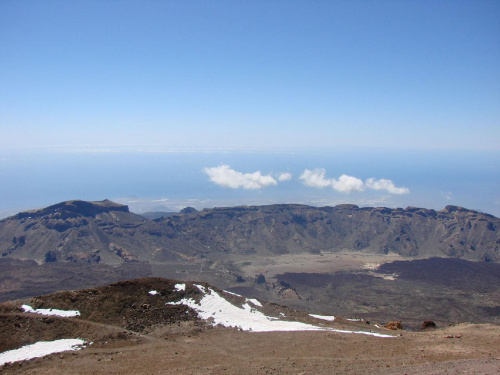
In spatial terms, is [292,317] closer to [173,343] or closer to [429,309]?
[173,343]

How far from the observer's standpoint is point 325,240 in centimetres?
18562

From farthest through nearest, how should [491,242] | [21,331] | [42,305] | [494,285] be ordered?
1. [491,242]
2. [494,285]
3. [42,305]
4. [21,331]

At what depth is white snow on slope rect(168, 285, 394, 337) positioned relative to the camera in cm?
2991

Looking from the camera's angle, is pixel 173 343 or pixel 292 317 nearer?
pixel 173 343

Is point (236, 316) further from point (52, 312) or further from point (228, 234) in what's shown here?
point (228, 234)

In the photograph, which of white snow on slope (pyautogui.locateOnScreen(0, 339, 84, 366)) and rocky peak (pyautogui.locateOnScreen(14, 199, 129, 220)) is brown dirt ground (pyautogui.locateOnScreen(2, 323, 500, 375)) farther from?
rocky peak (pyautogui.locateOnScreen(14, 199, 129, 220))

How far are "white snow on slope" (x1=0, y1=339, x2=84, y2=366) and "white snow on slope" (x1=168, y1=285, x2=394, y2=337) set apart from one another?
989 centimetres

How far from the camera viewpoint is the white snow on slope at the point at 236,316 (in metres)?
29.9

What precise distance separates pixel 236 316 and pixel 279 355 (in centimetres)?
1029

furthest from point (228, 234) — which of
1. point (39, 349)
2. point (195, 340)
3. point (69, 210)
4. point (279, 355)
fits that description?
point (279, 355)

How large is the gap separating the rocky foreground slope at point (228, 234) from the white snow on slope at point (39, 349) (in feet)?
392

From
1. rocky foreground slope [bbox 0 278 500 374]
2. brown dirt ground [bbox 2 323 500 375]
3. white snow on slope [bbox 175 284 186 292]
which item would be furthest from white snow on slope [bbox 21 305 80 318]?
white snow on slope [bbox 175 284 186 292]

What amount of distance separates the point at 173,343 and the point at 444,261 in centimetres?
14755

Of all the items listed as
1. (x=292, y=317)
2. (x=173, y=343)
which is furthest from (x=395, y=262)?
(x=173, y=343)
